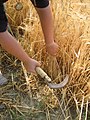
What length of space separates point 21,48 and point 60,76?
0.38 meters

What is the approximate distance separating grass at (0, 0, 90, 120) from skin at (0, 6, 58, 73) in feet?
0.40

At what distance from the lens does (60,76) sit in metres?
1.66

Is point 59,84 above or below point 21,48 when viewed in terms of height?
below

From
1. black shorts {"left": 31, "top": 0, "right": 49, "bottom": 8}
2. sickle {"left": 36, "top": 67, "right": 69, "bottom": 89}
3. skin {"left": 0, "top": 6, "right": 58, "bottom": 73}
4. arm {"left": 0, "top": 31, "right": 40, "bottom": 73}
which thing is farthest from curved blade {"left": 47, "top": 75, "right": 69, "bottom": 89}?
black shorts {"left": 31, "top": 0, "right": 49, "bottom": 8}

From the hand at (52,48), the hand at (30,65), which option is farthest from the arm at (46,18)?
the hand at (30,65)

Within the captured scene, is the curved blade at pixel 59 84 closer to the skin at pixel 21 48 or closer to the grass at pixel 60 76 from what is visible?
the grass at pixel 60 76

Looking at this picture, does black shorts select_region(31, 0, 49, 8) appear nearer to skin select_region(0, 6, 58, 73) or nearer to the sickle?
skin select_region(0, 6, 58, 73)

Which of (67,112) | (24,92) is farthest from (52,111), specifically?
(24,92)

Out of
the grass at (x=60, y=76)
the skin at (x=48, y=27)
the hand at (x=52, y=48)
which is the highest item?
the skin at (x=48, y=27)

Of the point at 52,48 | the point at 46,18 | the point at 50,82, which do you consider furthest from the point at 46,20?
the point at 50,82

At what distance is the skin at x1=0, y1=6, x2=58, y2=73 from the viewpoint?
1285mm

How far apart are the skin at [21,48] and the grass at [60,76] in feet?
0.40

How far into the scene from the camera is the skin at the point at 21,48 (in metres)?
1.29

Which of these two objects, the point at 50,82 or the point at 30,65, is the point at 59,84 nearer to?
the point at 50,82
